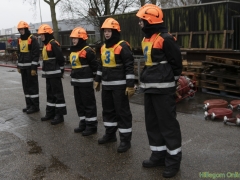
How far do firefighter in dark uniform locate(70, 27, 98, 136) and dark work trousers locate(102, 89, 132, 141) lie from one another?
0.64 metres

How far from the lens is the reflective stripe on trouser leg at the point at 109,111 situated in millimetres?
4948

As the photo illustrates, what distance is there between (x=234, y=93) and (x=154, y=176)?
5203mm

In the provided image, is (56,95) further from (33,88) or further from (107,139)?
(107,139)

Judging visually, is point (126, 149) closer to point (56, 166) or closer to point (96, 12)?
point (56, 166)

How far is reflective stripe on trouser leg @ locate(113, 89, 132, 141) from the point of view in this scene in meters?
4.75

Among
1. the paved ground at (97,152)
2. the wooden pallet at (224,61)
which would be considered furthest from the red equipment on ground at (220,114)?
the wooden pallet at (224,61)

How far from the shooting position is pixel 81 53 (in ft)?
18.0

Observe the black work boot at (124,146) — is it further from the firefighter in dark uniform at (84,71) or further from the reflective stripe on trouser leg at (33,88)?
the reflective stripe on trouser leg at (33,88)

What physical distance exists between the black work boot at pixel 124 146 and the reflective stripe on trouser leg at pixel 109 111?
40cm

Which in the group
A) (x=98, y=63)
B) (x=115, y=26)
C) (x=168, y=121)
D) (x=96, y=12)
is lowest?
(x=168, y=121)

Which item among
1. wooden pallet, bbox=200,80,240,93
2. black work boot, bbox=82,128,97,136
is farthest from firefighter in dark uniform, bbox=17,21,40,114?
wooden pallet, bbox=200,80,240,93

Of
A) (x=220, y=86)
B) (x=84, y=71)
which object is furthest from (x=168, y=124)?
(x=220, y=86)

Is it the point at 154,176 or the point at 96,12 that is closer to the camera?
the point at 154,176

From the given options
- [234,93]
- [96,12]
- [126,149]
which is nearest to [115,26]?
[126,149]
